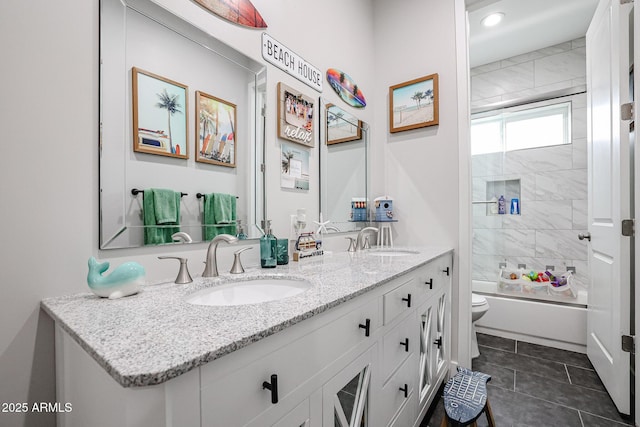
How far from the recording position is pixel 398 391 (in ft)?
3.77

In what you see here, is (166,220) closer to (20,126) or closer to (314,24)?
(20,126)

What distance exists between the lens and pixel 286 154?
4.83 feet

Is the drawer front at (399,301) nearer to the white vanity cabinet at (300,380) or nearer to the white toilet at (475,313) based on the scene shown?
the white vanity cabinet at (300,380)

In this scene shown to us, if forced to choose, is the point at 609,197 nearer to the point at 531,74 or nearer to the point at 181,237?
the point at 531,74

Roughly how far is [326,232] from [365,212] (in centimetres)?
47

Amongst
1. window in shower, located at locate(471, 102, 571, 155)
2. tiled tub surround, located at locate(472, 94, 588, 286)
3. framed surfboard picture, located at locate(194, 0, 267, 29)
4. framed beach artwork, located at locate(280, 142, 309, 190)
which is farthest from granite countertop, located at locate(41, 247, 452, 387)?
window in shower, located at locate(471, 102, 571, 155)

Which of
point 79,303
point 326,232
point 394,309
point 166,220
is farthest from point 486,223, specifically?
point 79,303

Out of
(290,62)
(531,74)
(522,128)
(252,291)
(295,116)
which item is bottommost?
(252,291)

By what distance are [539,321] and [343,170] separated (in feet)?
6.76

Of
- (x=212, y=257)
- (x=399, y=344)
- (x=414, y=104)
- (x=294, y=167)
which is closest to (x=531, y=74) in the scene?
(x=414, y=104)

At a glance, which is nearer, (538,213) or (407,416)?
(407,416)

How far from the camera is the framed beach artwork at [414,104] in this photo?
6.70 feet

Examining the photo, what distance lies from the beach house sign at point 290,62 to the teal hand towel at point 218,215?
71 cm

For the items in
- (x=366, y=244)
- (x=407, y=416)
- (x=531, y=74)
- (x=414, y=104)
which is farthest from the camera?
(x=531, y=74)
